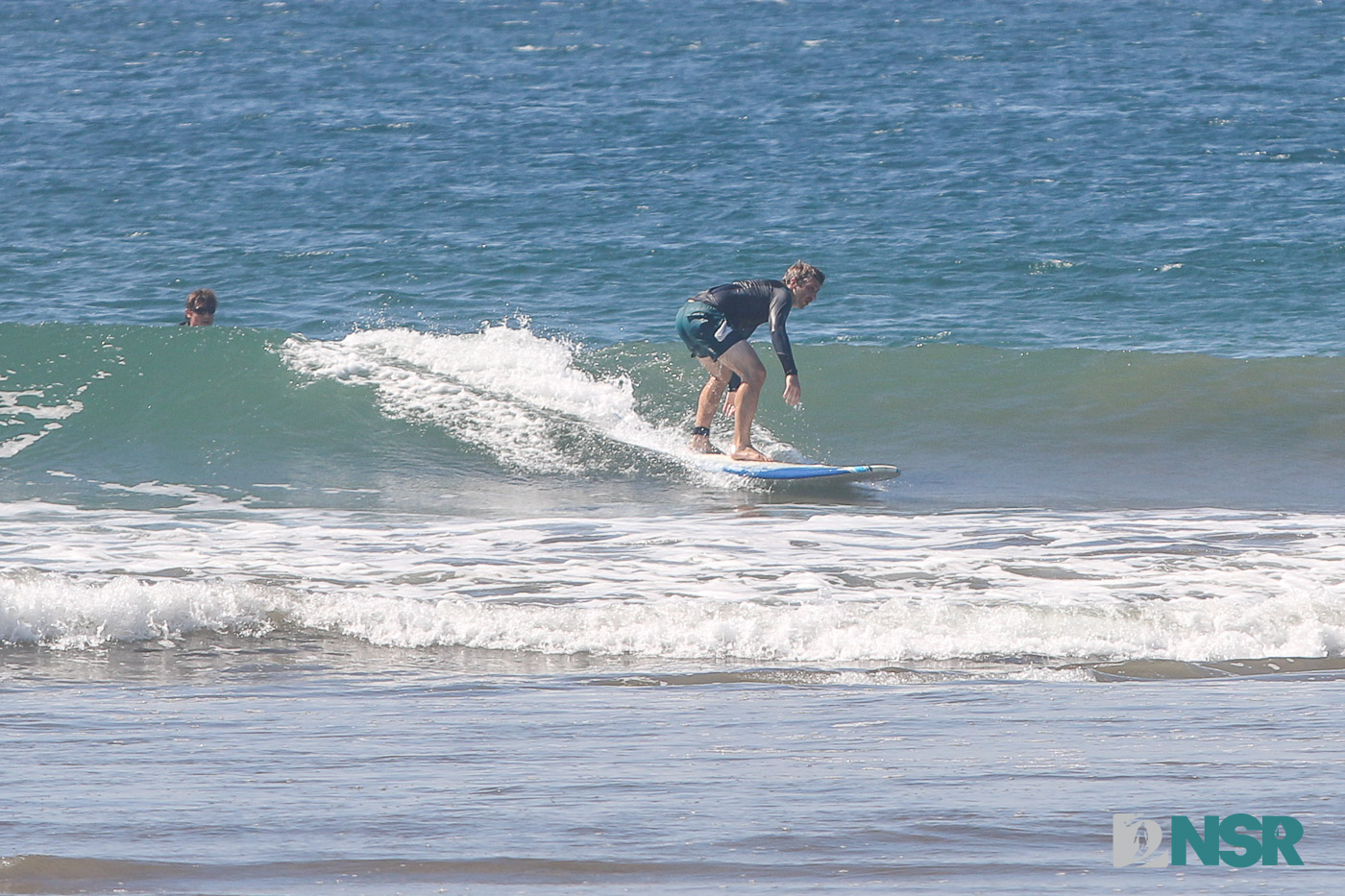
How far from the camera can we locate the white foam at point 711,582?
21.2 feet

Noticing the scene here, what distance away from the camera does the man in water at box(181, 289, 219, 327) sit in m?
13.5

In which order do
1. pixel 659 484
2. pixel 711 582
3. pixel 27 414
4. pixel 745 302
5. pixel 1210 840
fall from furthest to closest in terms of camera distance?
pixel 27 414, pixel 659 484, pixel 745 302, pixel 711 582, pixel 1210 840

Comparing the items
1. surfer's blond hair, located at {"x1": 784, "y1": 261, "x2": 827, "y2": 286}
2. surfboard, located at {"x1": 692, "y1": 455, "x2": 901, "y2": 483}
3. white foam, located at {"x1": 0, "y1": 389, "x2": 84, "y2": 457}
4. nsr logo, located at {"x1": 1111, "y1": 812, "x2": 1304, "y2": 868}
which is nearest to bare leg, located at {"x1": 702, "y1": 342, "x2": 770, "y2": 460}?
surfboard, located at {"x1": 692, "y1": 455, "x2": 901, "y2": 483}

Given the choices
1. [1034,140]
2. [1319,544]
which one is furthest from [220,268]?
[1319,544]

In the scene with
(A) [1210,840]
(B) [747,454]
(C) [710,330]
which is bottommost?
(A) [1210,840]

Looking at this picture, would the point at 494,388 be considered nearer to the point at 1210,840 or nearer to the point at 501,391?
the point at 501,391

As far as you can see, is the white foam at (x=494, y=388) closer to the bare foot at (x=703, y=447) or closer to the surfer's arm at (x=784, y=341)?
the bare foot at (x=703, y=447)

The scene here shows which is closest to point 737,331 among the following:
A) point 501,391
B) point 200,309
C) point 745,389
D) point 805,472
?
point 745,389

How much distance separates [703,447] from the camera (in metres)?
10.8

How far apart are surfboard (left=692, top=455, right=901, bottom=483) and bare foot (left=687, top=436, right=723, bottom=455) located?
37 centimetres

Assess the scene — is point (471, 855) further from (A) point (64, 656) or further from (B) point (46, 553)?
(B) point (46, 553)

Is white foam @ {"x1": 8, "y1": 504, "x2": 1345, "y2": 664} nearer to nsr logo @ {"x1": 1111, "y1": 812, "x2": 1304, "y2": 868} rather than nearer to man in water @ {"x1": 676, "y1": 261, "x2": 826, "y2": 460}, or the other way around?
man in water @ {"x1": 676, "y1": 261, "x2": 826, "y2": 460}

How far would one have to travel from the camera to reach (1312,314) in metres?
17.0

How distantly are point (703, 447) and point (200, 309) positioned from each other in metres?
5.57
